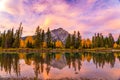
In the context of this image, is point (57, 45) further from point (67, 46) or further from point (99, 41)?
point (99, 41)

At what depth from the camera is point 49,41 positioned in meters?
140

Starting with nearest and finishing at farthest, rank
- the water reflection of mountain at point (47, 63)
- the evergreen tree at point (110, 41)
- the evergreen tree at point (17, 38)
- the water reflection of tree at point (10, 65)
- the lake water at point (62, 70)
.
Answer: the lake water at point (62, 70)
the water reflection of tree at point (10, 65)
the water reflection of mountain at point (47, 63)
the evergreen tree at point (17, 38)
the evergreen tree at point (110, 41)

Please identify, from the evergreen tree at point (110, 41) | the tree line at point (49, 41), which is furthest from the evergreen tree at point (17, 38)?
the evergreen tree at point (110, 41)

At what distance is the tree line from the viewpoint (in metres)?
124

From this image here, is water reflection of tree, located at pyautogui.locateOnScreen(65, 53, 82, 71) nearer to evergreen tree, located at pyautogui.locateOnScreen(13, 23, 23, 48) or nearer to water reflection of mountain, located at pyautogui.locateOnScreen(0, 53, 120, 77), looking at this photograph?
water reflection of mountain, located at pyautogui.locateOnScreen(0, 53, 120, 77)

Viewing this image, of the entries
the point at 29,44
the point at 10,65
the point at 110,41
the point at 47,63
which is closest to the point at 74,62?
the point at 47,63

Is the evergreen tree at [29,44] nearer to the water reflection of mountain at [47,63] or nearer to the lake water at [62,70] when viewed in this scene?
the water reflection of mountain at [47,63]

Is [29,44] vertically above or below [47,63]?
above

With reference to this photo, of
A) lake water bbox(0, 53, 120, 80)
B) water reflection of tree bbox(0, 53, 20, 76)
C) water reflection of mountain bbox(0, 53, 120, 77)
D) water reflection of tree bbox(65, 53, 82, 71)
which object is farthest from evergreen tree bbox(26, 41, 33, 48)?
lake water bbox(0, 53, 120, 80)

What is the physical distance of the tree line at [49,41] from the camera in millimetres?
124250

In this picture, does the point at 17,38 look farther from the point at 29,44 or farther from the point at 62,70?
the point at 62,70

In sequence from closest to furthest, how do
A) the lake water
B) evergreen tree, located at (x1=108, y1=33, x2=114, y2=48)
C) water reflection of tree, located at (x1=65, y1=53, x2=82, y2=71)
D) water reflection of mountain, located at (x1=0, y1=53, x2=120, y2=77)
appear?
the lake water
water reflection of mountain, located at (x1=0, y1=53, x2=120, y2=77)
water reflection of tree, located at (x1=65, y1=53, x2=82, y2=71)
evergreen tree, located at (x1=108, y1=33, x2=114, y2=48)

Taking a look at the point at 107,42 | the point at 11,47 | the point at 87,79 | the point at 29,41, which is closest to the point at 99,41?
the point at 107,42

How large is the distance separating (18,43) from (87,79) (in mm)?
100074
